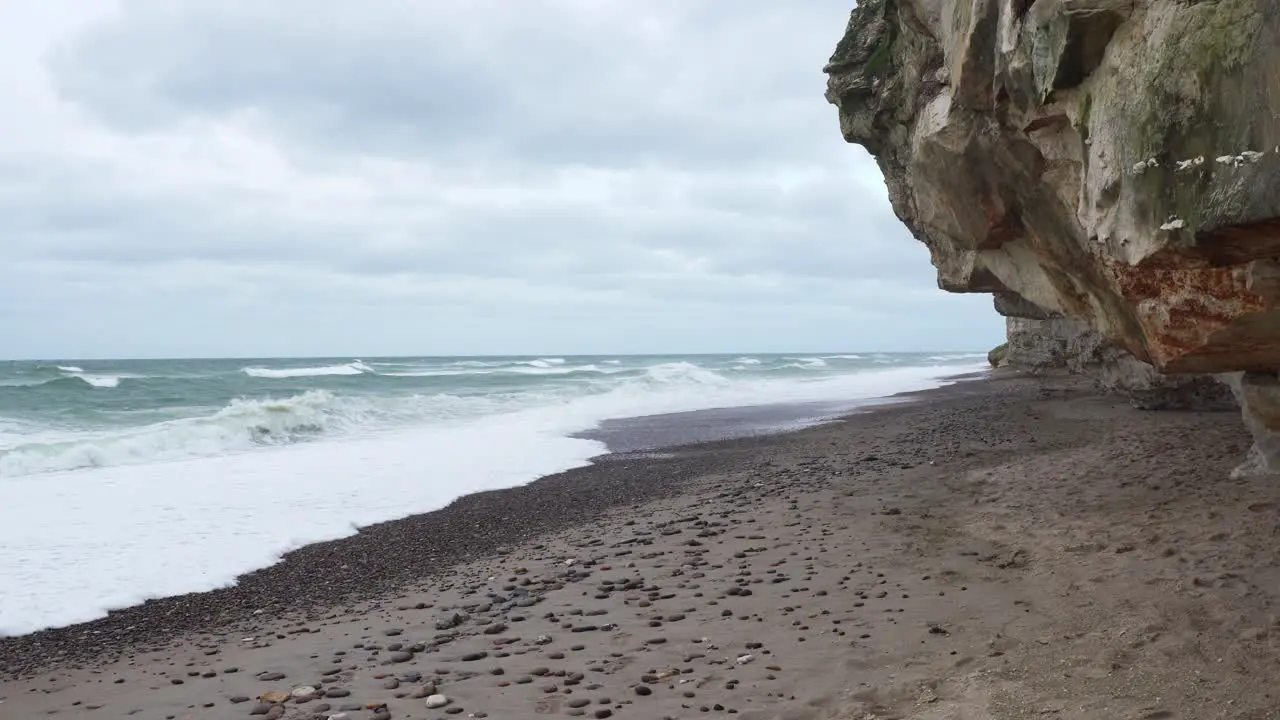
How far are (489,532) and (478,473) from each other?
5.25 m

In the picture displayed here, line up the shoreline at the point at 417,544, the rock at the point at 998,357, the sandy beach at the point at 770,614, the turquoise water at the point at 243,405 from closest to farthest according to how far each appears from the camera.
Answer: the sandy beach at the point at 770,614, the shoreline at the point at 417,544, the turquoise water at the point at 243,405, the rock at the point at 998,357

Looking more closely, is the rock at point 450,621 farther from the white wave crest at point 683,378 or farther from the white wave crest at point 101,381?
the white wave crest at point 101,381

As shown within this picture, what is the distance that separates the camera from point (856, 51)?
1210 centimetres

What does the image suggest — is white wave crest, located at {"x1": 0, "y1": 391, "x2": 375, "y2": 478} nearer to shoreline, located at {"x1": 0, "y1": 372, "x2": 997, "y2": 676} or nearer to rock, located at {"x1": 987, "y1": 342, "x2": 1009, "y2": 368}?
shoreline, located at {"x1": 0, "y1": 372, "x2": 997, "y2": 676}

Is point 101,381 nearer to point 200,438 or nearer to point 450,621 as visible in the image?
point 200,438

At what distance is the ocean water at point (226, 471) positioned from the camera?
9441 millimetres

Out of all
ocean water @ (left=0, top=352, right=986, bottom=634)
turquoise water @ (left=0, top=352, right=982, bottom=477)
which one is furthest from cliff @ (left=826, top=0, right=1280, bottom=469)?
turquoise water @ (left=0, top=352, right=982, bottom=477)

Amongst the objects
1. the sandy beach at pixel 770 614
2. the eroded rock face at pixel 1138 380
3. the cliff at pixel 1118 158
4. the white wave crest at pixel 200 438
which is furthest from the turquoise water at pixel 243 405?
the cliff at pixel 1118 158

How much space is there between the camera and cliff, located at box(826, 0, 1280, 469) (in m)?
4.18

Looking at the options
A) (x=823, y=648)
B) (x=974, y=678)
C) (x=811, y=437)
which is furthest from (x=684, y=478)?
(x=974, y=678)

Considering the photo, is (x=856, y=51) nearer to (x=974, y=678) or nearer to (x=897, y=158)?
(x=897, y=158)

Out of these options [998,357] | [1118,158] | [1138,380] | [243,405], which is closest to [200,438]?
[243,405]

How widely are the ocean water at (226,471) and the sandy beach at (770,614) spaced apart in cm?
104

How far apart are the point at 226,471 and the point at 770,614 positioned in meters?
12.6
